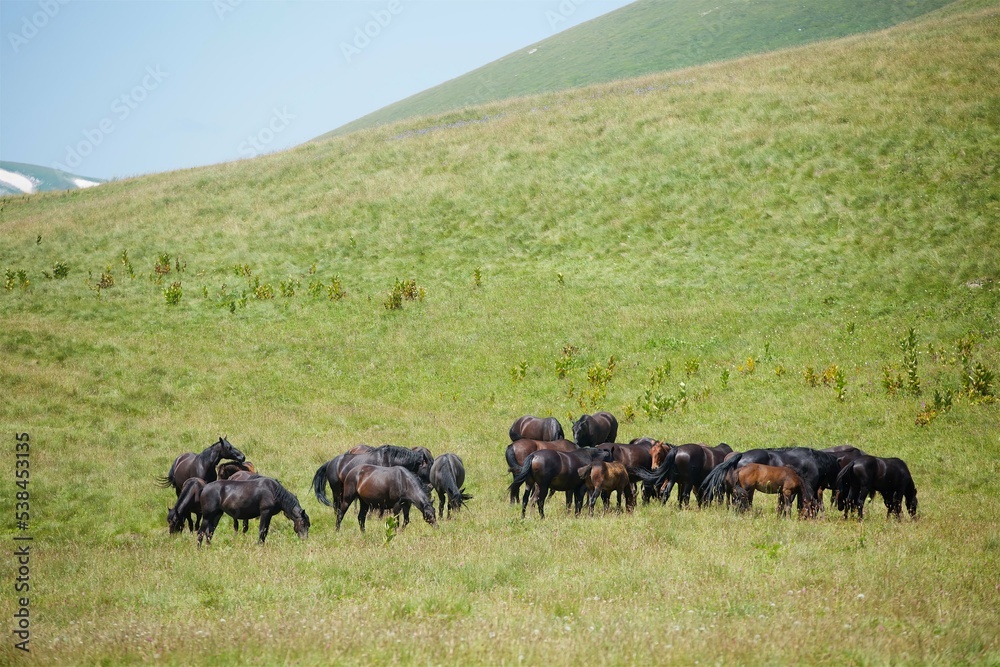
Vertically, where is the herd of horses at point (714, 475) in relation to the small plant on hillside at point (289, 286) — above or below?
below

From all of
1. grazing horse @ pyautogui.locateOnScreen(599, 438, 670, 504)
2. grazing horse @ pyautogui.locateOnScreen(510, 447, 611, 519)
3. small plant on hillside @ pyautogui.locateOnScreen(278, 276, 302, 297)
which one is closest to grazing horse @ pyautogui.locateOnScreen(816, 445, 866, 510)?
grazing horse @ pyautogui.locateOnScreen(599, 438, 670, 504)

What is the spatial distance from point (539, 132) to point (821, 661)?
45.8 m

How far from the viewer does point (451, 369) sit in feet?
92.3

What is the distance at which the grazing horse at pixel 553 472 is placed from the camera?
50.9ft

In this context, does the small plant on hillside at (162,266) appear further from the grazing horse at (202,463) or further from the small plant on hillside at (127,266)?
the grazing horse at (202,463)

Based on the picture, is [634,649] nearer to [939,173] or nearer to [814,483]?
[814,483]

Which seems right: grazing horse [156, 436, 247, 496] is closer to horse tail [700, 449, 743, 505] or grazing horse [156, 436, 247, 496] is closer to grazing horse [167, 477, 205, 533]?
grazing horse [167, 477, 205, 533]

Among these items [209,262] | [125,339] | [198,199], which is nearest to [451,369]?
[125,339]

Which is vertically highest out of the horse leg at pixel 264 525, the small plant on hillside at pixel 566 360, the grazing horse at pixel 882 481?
the small plant on hillside at pixel 566 360

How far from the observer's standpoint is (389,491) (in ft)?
Answer: 47.5

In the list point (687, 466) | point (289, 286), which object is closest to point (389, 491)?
point (687, 466)

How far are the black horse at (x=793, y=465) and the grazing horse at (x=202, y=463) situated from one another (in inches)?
405

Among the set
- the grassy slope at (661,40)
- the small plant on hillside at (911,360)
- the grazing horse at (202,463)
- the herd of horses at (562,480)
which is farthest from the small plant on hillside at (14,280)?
the grassy slope at (661,40)

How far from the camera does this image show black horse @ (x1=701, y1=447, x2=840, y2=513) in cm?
1548
